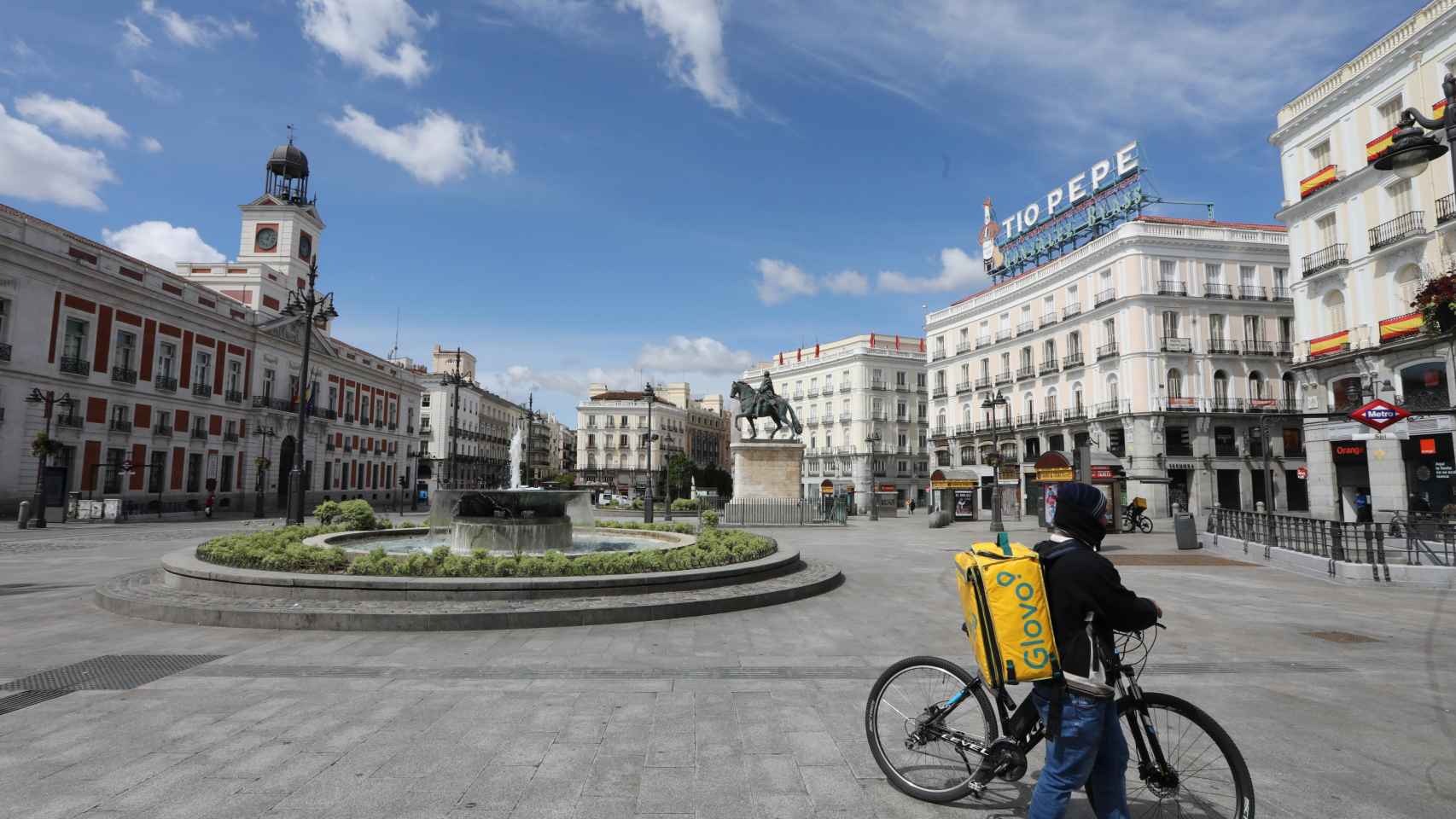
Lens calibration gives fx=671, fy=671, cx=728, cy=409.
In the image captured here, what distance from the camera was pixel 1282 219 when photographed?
29297mm

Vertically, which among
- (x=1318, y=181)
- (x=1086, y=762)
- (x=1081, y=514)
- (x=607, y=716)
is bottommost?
(x=607, y=716)

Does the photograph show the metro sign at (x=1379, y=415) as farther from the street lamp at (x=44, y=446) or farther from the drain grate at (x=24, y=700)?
the street lamp at (x=44, y=446)

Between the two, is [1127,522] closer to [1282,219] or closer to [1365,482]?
[1365,482]

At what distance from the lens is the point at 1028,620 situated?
3064 millimetres

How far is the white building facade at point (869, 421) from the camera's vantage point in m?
66.2

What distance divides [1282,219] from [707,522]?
2974 centimetres

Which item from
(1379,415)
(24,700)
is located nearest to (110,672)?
(24,700)

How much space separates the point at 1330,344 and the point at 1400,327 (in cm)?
277

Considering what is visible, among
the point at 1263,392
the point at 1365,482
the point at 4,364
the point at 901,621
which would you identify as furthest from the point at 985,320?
the point at 4,364

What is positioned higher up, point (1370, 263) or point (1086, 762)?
point (1370, 263)

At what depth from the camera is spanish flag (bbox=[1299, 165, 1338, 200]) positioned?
26.4 metres

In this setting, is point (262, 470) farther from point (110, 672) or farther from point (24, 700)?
point (24, 700)

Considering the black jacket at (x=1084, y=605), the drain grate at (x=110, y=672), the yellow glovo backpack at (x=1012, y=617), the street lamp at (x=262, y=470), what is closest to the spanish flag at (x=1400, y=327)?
the black jacket at (x=1084, y=605)

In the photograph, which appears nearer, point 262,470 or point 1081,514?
point 1081,514
